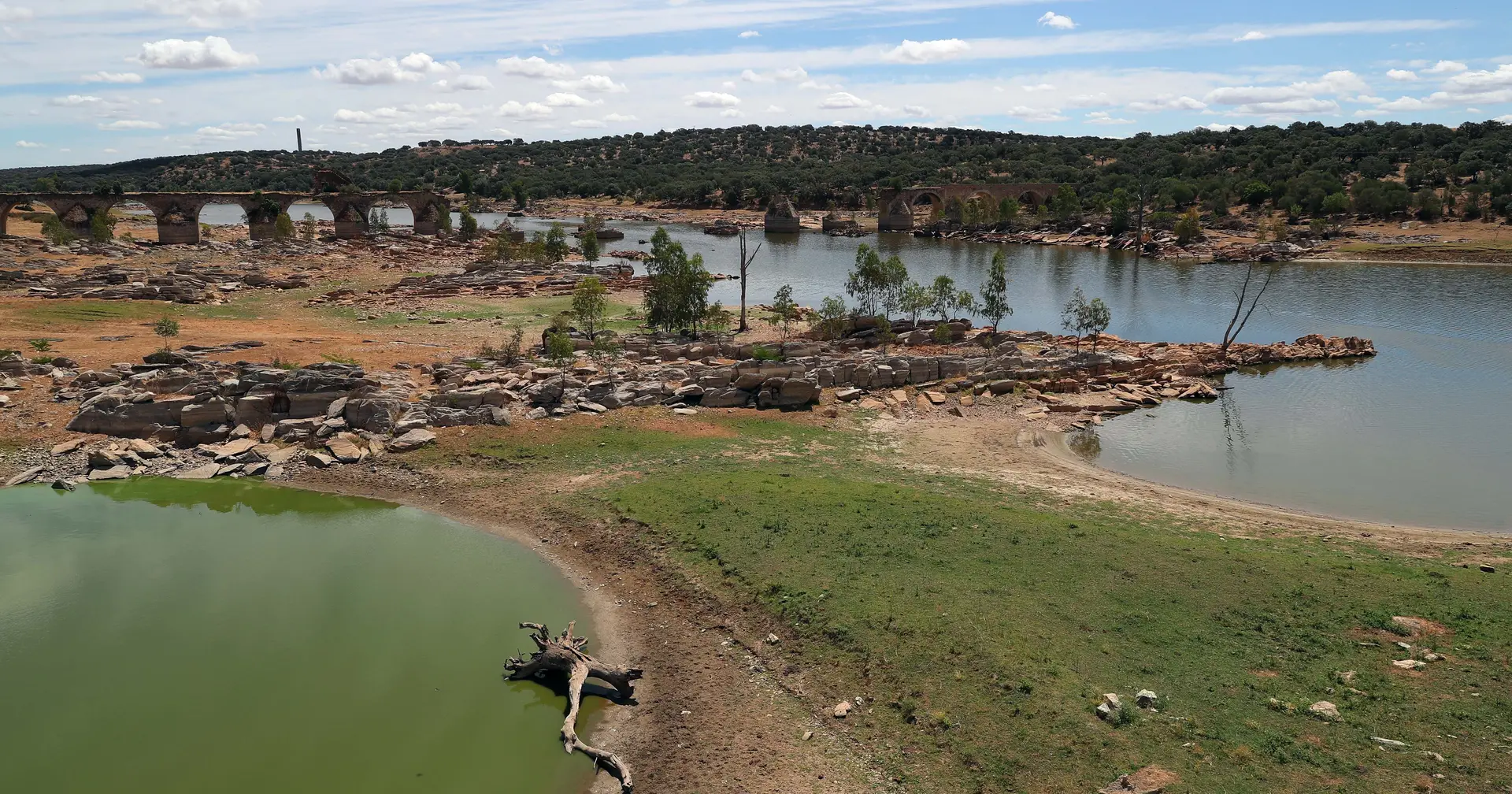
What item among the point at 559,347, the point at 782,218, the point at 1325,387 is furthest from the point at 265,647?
the point at 782,218

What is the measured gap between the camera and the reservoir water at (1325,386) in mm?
26766

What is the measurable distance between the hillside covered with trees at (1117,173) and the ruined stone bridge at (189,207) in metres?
11.6

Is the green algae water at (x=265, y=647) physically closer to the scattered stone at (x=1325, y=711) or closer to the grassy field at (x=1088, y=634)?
the grassy field at (x=1088, y=634)

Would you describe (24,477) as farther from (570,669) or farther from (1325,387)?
(1325,387)

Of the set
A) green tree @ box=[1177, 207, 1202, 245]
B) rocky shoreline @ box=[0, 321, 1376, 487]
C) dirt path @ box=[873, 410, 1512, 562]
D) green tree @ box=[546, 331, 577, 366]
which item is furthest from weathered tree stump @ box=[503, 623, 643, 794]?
green tree @ box=[1177, 207, 1202, 245]

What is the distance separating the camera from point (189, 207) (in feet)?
278

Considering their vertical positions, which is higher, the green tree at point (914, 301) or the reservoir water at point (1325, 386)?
the green tree at point (914, 301)

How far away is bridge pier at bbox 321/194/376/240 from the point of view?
9281 cm

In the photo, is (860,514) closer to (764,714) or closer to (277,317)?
(764,714)

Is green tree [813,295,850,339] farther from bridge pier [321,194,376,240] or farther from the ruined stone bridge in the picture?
the ruined stone bridge

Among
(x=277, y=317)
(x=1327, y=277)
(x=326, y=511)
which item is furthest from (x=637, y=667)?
(x=1327, y=277)

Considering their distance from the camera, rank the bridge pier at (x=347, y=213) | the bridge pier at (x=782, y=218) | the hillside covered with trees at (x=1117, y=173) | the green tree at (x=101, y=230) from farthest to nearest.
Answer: the bridge pier at (x=782, y=218) < the hillside covered with trees at (x=1117, y=173) < the bridge pier at (x=347, y=213) < the green tree at (x=101, y=230)

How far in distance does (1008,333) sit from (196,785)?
122 feet

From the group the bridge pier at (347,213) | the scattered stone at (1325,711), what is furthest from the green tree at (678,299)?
the bridge pier at (347,213)
